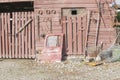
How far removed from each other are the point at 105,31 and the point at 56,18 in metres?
2.40

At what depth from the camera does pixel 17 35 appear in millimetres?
19234

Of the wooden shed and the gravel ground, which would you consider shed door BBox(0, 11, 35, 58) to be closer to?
the wooden shed

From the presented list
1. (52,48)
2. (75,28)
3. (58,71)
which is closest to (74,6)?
(75,28)

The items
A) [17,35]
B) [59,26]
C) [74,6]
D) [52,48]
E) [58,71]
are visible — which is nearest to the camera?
[58,71]

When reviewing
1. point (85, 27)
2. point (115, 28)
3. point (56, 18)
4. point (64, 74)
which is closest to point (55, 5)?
point (56, 18)

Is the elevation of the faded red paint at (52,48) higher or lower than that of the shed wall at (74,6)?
lower

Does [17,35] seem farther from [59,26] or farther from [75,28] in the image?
[75,28]

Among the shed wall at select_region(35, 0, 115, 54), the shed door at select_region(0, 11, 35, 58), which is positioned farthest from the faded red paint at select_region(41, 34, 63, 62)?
the shed door at select_region(0, 11, 35, 58)

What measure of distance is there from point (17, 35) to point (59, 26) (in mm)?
2175

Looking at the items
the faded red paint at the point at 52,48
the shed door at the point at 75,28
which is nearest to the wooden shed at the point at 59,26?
the shed door at the point at 75,28

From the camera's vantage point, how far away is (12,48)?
19.4m

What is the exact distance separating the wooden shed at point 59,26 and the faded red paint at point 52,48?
1.50ft

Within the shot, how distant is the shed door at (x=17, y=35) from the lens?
1906 centimetres

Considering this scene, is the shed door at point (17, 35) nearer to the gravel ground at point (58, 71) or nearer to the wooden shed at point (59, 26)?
the wooden shed at point (59, 26)
